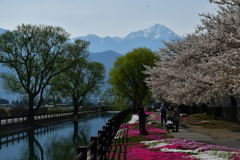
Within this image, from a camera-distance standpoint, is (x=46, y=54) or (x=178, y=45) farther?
(x=46, y=54)

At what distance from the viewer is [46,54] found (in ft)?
181

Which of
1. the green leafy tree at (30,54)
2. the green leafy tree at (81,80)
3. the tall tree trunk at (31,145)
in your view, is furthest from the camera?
the green leafy tree at (81,80)

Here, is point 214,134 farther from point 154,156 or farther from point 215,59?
point 154,156

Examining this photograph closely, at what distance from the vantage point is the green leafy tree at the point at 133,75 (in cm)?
7919

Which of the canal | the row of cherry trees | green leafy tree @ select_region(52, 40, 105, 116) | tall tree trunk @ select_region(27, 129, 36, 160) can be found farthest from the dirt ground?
green leafy tree @ select_region(52, 40, 105, 116)

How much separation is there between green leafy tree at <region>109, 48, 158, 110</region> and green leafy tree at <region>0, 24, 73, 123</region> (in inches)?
970

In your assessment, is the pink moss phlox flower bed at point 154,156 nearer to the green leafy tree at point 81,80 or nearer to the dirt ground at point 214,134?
the dirt ground at point 214,134

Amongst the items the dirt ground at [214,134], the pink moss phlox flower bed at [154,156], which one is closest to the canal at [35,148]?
the dirt ground at [214,134]

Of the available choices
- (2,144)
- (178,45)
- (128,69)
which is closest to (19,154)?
(2,144)

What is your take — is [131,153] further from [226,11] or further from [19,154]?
[19,154]

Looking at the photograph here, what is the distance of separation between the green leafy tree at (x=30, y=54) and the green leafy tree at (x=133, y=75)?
24638mm

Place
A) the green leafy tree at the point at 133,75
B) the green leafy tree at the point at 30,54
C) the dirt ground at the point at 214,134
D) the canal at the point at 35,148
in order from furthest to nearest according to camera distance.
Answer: the green leafy tree at the point at 133,75, the green leafy tree at the point at 30,54, the canal at the point at 35,148, the dirt ground at the point at 214,134

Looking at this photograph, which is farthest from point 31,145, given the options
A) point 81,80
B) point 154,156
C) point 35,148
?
point 81,80

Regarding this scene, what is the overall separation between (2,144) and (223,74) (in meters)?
24.2
